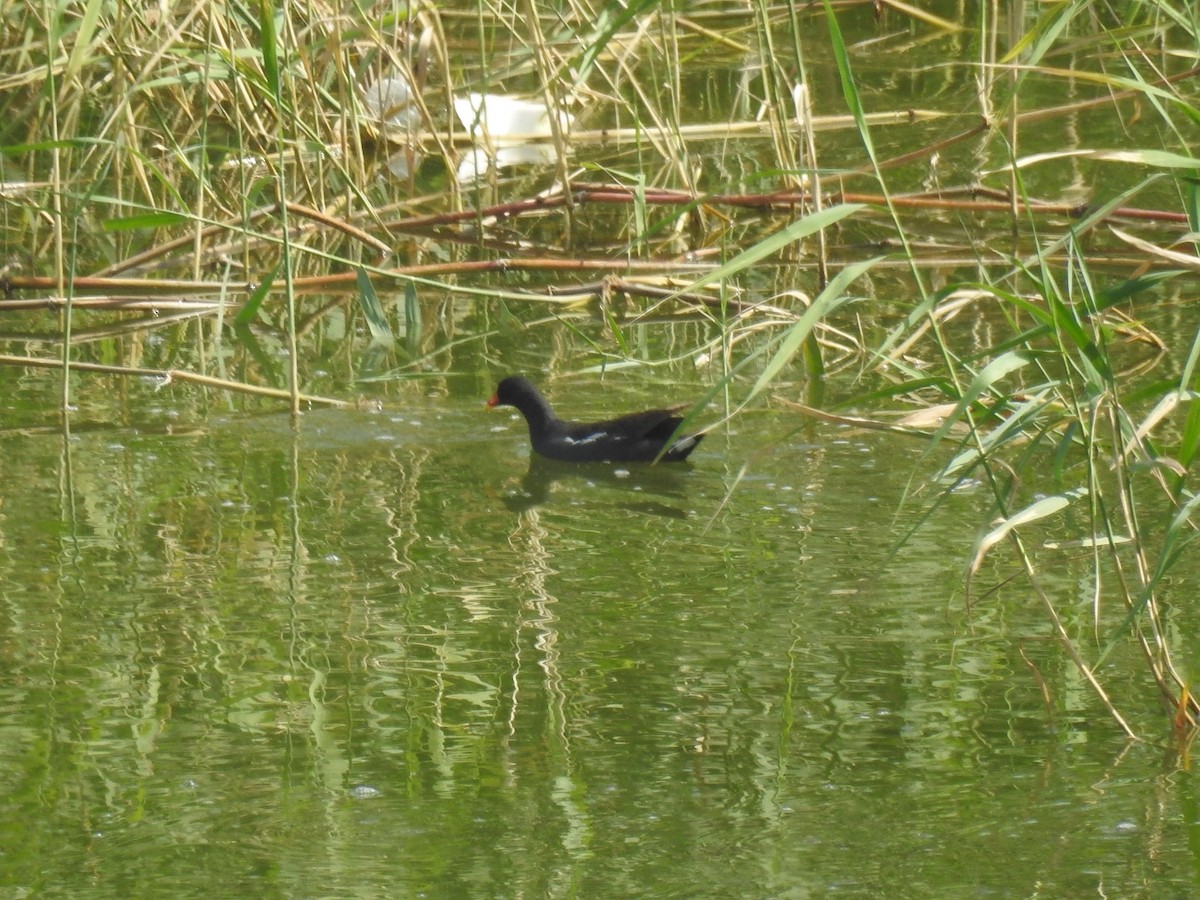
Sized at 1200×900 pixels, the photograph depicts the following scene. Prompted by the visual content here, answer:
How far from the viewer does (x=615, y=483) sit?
593cm

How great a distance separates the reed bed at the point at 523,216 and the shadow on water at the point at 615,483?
330mm

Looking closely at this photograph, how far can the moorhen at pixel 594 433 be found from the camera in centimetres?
595

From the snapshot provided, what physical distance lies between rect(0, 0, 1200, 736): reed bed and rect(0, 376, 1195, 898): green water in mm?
364

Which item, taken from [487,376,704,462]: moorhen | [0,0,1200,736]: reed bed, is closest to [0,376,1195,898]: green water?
[487,376,704,462]: moorhen

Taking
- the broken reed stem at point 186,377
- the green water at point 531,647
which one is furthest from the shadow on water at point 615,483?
the broken reed stem at point 186,377

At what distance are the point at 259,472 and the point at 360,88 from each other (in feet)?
10.3

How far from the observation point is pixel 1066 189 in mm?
9125

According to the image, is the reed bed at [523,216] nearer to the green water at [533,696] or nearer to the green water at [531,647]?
the green water at [531,647]

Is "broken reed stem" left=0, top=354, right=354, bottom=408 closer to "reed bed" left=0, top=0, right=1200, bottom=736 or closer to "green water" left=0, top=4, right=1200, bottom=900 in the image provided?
"reed bed" left=0, top=0, right=1200, bottom=736

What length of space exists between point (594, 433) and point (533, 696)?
7.55 ft

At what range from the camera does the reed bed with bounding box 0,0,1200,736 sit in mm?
5723

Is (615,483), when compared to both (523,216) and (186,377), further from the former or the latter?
(523,216)

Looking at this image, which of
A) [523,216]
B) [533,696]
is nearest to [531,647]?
[533,696]

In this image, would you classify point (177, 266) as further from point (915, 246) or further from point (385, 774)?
point (385, 774)
